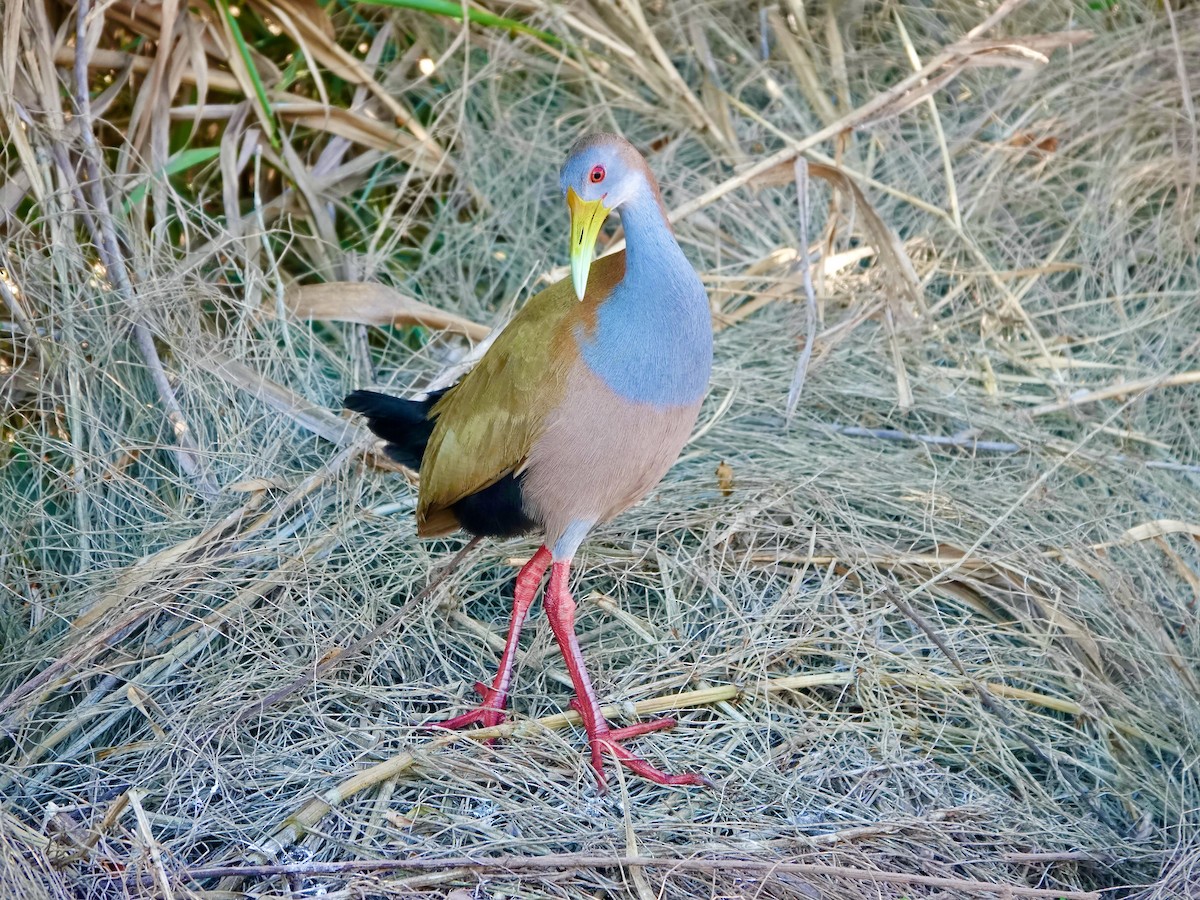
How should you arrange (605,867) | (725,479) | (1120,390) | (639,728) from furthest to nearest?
(1120,390), (725,479), (639,728), (605,867)

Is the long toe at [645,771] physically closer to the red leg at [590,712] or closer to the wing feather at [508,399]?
the red leg at [590,712]

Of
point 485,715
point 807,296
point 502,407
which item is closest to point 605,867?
point 485,715

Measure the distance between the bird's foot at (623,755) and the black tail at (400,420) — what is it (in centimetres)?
85

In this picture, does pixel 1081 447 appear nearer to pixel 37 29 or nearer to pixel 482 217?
pixel 482 217

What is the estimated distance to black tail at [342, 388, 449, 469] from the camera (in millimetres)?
3133

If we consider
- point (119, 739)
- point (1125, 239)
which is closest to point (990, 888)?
Answer: point (119, 739)

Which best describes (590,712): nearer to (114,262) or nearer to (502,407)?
(502,407)

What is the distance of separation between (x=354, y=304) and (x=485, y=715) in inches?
61.6

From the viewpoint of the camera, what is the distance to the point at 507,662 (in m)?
2.92

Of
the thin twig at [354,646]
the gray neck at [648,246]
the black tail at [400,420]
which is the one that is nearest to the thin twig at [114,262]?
the black tail at [400,420]

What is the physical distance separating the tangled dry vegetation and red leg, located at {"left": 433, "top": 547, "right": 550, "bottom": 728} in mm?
73

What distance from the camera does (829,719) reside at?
2828 millimetres

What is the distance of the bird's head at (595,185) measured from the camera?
8.42 feet

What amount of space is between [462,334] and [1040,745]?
2.22 m
